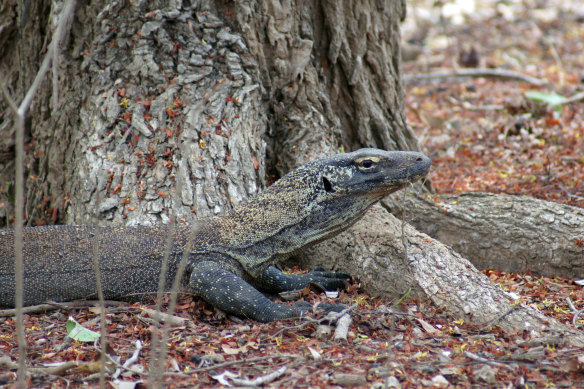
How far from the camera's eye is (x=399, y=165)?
4.46m

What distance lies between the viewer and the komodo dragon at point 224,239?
4.50 meters

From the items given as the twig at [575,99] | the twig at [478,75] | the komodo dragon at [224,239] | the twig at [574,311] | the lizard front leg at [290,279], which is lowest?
the twig at [574,311]

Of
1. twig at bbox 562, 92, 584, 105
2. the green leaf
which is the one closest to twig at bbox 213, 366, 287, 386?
the green leaf

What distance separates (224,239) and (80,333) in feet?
4.22

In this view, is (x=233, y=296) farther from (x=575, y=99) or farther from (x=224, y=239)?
(x=575, y=99)

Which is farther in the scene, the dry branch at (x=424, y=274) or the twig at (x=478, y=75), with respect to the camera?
the twig at (x=478, y=75)

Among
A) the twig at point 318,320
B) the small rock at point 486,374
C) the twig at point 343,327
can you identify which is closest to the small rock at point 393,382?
the small rock at point 486,374

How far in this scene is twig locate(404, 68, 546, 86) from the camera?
421 inches

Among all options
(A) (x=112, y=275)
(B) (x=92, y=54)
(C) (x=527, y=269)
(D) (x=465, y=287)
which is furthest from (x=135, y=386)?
(C) (x=527, y=269)

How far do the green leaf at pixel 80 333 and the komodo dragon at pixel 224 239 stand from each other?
0.60 meters

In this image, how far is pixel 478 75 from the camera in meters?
11.2

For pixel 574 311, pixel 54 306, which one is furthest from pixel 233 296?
pixel 574 311

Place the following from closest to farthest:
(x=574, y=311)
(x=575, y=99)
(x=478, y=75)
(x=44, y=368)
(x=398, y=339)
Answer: (x=44, y=368), (x=398, y=339), (x=574, y=311), (x=575, y=99), (x=478, y=75)

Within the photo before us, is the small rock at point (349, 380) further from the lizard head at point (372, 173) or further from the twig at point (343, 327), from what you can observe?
the lizard head at point (372, 173)
